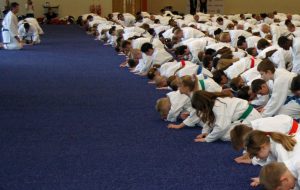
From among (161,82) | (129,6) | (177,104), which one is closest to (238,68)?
(161,82)

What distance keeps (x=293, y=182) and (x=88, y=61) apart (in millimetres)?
7646

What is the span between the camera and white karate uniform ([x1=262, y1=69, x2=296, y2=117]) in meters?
4.97

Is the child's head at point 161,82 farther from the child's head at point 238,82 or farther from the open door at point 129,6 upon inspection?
the open door at point 129,6

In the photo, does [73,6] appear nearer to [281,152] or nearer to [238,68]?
[238,68]

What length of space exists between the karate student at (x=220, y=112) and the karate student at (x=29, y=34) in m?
9.20

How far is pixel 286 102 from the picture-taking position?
5.02 m

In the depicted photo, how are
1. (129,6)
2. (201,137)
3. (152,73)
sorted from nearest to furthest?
1. (201,137)
2. (152,73)
3. (129,6)

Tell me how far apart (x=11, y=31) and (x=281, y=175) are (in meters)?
10.1

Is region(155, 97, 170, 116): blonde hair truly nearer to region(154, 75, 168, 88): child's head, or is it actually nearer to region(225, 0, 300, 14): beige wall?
region(154, 75, 168, 88): child's head

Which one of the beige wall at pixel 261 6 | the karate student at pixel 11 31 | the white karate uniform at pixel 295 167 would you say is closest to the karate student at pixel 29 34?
the karate student at pixel 11 31

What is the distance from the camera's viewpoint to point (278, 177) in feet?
9.18

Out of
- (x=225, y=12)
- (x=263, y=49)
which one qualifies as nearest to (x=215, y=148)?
(x=263, y=49)

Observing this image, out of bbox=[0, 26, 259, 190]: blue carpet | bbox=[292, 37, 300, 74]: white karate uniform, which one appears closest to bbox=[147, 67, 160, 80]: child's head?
bbox=[0, 26, 259, 190]: blue carpet

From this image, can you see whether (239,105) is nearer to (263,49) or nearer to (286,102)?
(286,102)
